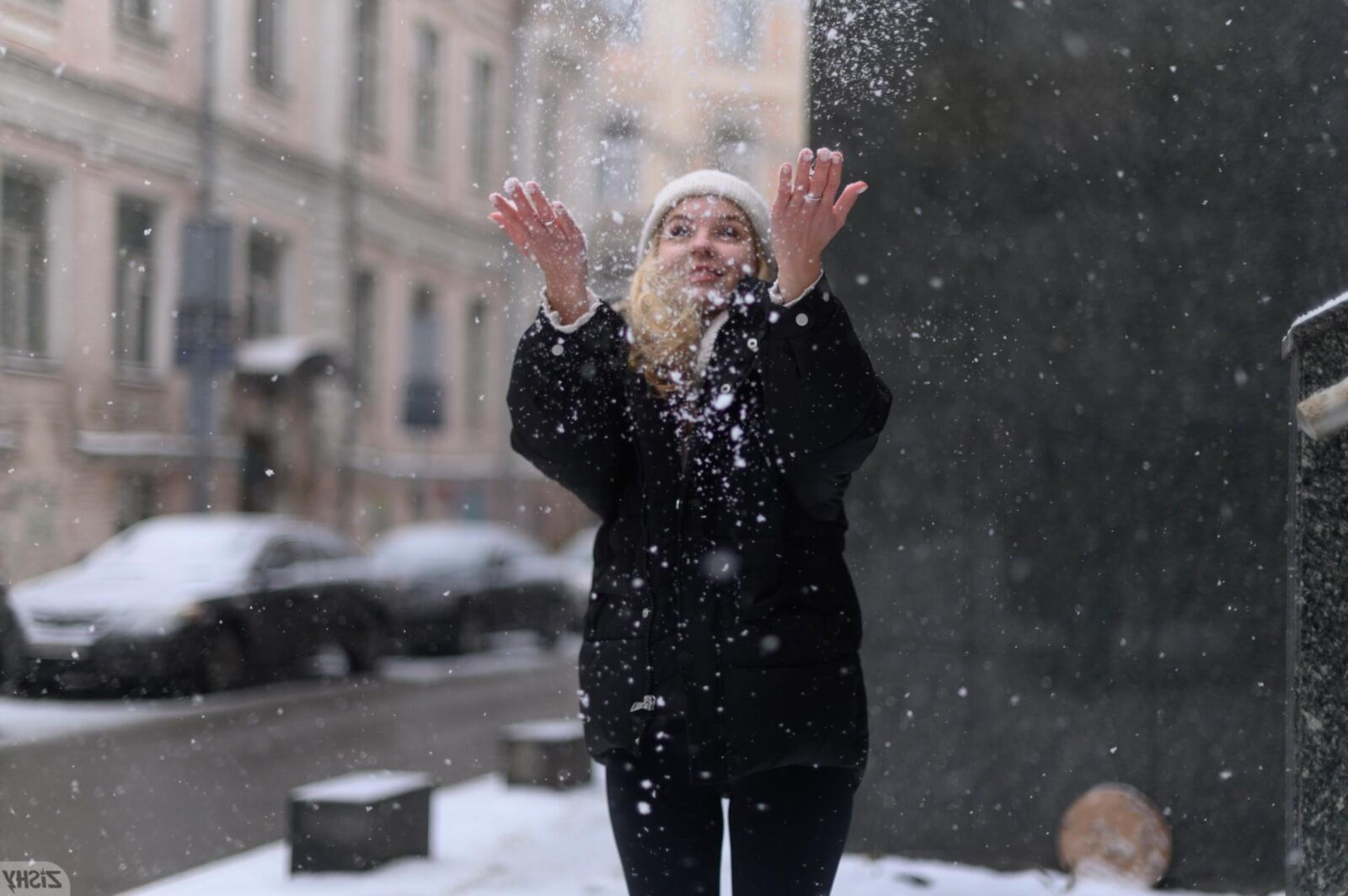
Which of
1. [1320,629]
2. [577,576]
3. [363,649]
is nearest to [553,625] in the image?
[577,576]

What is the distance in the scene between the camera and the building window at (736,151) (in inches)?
150

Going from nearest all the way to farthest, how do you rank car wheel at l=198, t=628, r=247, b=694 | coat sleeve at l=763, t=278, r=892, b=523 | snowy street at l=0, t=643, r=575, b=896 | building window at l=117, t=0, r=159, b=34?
coat sleeve at l=763, t=278, r=892, b=523 → snowy street at l=0, t=643, r=575, b=896 → car wheel at l=198, t=628, r=247, b=694 → building window at l=117, t=0, r=159, b=34

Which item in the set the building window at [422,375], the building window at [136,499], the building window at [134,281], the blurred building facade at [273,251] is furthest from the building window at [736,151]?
the building window at [422,375]

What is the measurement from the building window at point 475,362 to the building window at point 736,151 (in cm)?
1938

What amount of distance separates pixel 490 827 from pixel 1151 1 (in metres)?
3.73

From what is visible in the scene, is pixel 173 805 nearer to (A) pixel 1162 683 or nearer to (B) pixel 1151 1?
(A) pixel 1162 683

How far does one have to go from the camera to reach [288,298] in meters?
18.8

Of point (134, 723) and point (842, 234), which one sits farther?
point (134, 723)

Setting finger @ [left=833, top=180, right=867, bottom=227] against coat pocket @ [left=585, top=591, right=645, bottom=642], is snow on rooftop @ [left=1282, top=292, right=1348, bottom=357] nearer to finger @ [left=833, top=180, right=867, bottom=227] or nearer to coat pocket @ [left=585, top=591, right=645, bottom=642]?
finger @ [left=833, top=180, right=867, bottom=227]

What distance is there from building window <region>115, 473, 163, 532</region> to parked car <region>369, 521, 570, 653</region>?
8.10ft

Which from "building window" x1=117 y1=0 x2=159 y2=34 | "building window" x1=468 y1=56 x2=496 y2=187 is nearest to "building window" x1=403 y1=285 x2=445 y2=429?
"building window" x1=468 y1=56 x2=496 y2=187

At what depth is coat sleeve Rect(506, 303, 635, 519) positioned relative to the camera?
7.25 feet

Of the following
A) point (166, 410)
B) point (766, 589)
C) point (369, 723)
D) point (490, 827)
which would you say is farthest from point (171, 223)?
point (766, 589)

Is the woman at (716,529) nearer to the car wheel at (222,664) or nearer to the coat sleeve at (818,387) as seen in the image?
the coat sleeve at (818,387)
